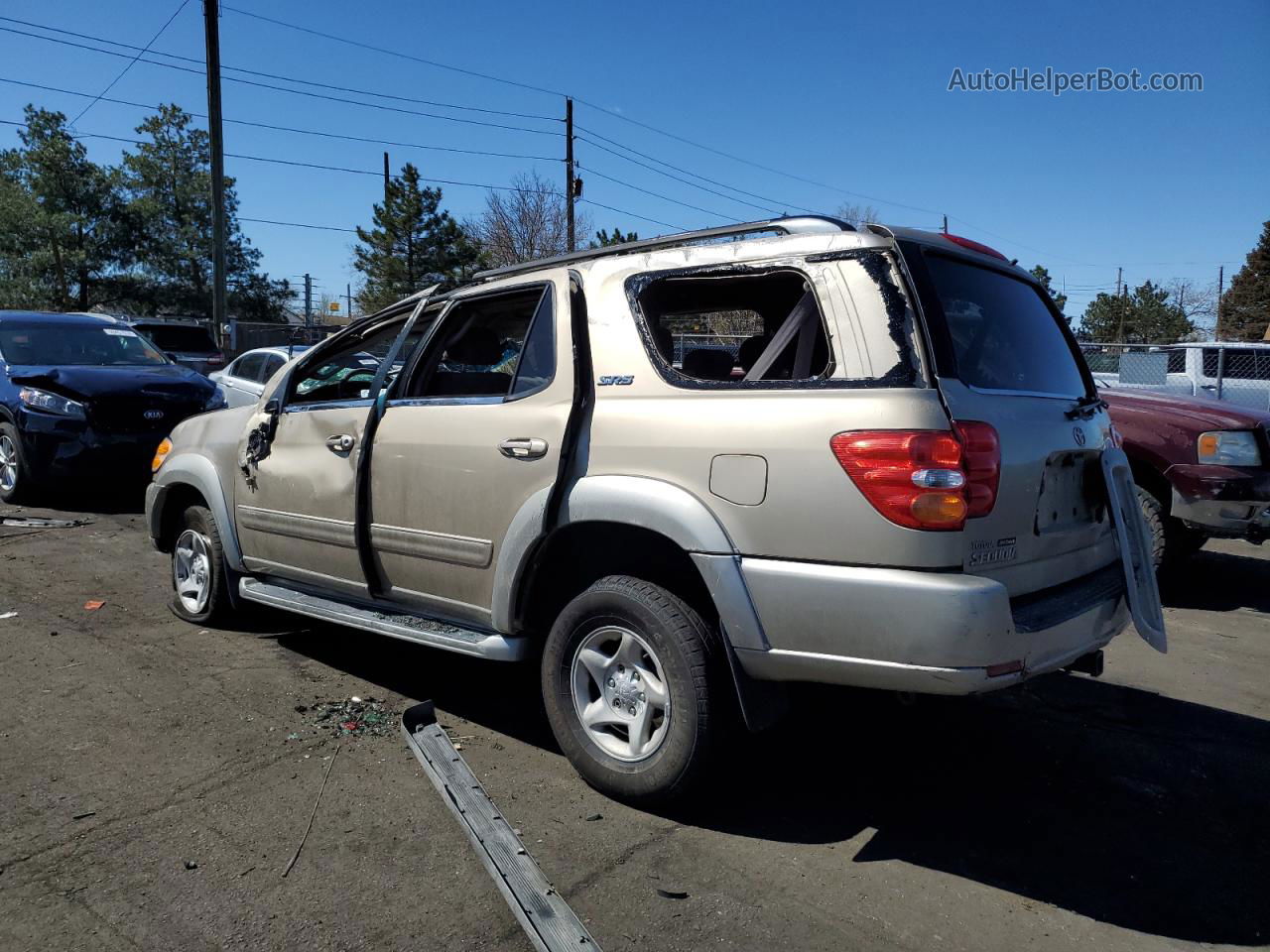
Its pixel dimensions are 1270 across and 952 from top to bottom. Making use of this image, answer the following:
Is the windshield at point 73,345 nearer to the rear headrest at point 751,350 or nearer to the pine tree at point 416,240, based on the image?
the rear headrest at point 751,350

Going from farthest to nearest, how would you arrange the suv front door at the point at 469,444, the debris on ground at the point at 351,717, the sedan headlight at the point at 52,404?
1. the sedan headlight at the point at 52,404
2. the debris on ground at the point at 351,717
3. the suv front door at the point at 469,444

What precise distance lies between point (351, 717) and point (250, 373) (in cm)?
1075

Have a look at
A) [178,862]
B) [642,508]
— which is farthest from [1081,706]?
[178,862]

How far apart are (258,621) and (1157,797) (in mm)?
4575

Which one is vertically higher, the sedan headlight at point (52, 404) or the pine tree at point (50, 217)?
the pine tree at point (50, 217)

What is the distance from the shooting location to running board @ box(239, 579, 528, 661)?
3662 mm

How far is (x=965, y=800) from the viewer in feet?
11.3

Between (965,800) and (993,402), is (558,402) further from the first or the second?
(965,800)

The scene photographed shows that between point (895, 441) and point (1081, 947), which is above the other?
point (895, 441)

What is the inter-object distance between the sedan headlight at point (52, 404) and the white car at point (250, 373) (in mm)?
3809

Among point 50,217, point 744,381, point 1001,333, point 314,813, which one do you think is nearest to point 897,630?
point 744,381

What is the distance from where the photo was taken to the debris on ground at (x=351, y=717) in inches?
156

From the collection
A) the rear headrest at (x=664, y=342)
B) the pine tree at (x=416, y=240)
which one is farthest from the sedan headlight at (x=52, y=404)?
the pine tree at (x=416, y=240)

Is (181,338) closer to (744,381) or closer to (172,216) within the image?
(744,381)
